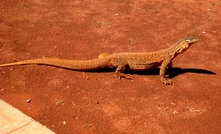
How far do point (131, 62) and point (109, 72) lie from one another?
2.23 ft

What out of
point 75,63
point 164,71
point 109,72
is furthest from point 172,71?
point 75,63

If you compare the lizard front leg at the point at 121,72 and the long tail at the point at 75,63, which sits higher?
the long tail at the point at 75,63

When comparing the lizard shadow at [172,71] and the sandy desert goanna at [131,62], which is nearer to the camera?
the sandy desert goanna at [131,62]

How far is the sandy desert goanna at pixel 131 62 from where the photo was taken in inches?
276

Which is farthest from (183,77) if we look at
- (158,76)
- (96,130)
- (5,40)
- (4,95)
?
(5,40)

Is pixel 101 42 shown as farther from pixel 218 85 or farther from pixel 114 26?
pixel 218 85

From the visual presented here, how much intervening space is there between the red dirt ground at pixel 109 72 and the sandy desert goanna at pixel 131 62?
191 mm

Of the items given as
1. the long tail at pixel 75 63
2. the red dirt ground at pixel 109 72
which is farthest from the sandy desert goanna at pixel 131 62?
the red dirt ground at pixel 109 72

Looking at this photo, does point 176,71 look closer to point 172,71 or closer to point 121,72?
point 172,71

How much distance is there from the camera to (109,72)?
292 inches

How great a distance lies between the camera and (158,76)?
743 centimetres

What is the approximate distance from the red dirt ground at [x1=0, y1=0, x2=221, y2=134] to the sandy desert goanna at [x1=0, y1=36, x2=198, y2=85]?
0.19m

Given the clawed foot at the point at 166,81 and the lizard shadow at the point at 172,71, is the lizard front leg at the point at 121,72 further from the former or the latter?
the clawed foot at the point at 166,81

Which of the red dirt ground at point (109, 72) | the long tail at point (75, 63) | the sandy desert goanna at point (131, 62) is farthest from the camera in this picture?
the long tail at point (75, 63)
